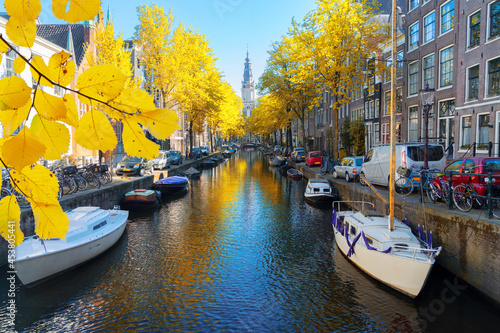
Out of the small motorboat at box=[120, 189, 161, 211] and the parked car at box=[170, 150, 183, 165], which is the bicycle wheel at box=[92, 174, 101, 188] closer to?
the small motorboat at box=[120, 189, 161, 211]

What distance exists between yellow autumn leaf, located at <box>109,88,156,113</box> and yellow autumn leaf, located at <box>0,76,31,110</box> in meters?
0.25

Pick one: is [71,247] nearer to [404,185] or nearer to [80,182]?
[80,182]

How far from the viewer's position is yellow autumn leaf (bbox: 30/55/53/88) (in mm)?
1030

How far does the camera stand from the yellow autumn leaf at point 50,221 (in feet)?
3.68

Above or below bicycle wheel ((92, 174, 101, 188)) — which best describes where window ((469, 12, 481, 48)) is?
above

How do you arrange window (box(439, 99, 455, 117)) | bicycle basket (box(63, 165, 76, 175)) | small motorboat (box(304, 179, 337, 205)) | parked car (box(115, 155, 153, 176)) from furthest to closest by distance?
parked car (box(115, 155, 153, 176)) < window (box(439, 99, 455, 117)) < small motorboat (box(304, 179, 337, 205)) < bicycle basket (box(63, 165, 76, 175))

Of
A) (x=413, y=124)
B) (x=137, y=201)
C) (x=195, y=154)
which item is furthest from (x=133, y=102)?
(x=195, y=154)

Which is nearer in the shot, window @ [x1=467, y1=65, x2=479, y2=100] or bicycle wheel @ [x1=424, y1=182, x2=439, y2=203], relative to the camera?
bicycle wheel @ [x1=424, y1=182, x2=439, y2=203]

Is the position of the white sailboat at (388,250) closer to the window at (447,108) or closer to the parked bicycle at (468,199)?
the parked bicycle at (468,199)

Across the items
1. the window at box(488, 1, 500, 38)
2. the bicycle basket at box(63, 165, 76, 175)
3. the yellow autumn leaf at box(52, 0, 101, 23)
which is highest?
the window at box(488, 1, 500, 38)

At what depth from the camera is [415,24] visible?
26516mm

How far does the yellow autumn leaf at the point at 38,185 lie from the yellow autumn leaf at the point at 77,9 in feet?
1.52

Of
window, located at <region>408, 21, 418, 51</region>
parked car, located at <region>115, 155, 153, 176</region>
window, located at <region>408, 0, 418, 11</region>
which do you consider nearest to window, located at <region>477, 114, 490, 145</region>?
window, located at <region>408, 21, 418, 51</region>

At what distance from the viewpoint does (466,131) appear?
20.4 m
